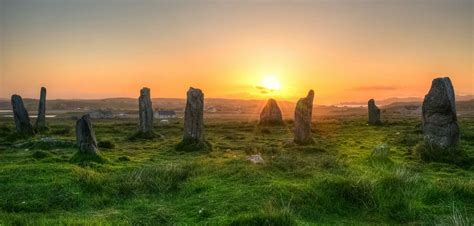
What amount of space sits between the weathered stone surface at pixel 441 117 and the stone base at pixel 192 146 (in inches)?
475

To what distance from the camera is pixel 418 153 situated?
22094 millimetres

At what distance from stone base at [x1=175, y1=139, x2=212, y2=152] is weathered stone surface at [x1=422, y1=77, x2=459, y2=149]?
1207 cm

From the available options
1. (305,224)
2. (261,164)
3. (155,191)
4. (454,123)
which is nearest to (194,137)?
(261,164)

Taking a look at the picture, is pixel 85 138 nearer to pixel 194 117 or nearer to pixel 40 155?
pixel 40 155

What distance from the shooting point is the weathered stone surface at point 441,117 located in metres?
21.8

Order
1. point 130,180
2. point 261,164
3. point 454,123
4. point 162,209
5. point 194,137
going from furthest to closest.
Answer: point 194,137 → point 454,123 → point 261,164 → point 130,180 → point 162,209

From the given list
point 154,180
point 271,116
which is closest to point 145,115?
point 271,116

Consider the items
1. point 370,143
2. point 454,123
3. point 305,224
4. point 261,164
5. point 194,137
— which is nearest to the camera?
point 305,224

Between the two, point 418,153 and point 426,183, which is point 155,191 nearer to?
point 426,183

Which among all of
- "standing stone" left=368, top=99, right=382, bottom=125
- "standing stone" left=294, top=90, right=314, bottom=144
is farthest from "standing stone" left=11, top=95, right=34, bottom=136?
"standing stone" left=368, top=99, right=382, bottom=125

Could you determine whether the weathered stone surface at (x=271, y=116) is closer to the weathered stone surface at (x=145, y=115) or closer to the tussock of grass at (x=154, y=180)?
the weathered stone surface at (x=145, y=115)

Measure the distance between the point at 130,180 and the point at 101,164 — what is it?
491cm

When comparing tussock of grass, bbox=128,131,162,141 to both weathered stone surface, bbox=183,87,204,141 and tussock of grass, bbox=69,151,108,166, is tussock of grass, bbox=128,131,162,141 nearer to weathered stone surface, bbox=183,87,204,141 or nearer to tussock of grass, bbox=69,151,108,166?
weathered stone surface, bbox=183,87,204,141

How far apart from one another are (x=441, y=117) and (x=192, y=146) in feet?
44.3
